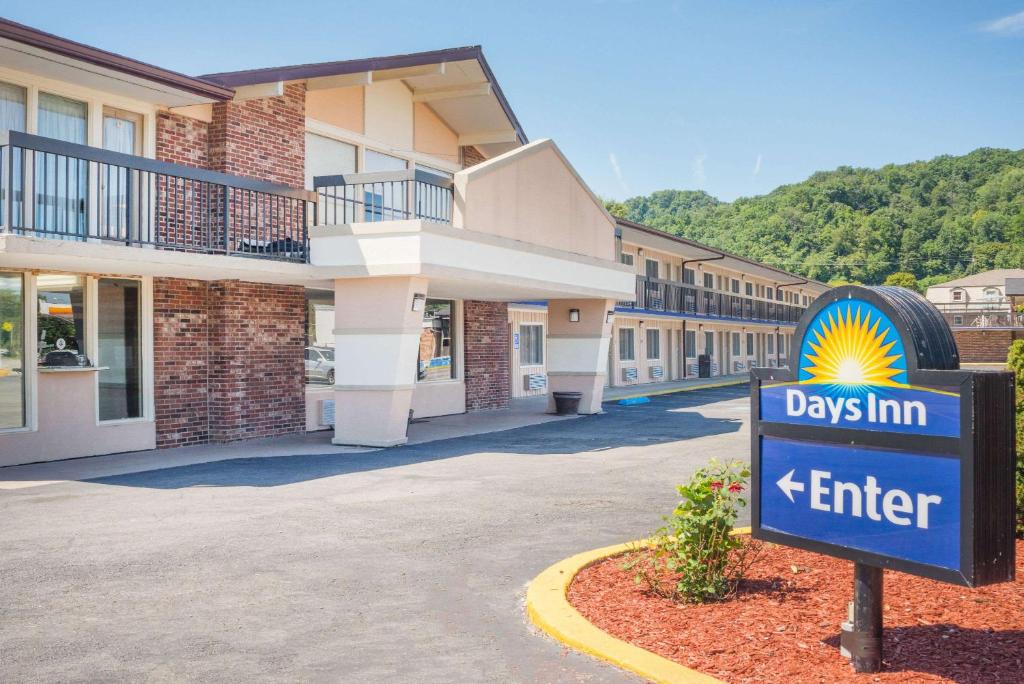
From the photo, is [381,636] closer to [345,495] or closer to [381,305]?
[345,495]

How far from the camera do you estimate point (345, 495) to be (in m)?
9.79

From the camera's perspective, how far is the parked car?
16422 millimetres

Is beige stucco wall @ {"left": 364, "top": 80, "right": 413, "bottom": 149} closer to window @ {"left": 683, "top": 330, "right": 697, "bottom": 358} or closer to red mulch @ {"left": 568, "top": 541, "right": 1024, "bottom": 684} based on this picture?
red mulch @ {"left": 568, "top": 541, "right": 1024, "bottom": 684}

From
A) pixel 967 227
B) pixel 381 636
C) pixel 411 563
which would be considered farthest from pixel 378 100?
pixel 967 227

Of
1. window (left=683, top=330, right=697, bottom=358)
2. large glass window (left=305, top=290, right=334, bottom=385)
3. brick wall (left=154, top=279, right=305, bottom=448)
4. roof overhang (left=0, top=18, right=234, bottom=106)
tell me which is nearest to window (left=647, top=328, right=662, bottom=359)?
window (left=683, top=330, right=697, bottom=358)

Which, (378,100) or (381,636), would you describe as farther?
(378,100)

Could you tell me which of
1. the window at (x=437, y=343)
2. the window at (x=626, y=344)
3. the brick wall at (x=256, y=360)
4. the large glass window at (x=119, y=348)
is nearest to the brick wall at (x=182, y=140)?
the brick wall at (x=256, y=360)

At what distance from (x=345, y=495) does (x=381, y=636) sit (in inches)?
191

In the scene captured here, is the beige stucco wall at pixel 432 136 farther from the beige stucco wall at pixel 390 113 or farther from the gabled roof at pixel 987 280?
the gabled roof at pixel 987 280

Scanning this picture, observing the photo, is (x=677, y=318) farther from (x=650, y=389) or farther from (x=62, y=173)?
(x=62, y=173)

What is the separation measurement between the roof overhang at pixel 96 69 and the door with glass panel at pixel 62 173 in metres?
0.42

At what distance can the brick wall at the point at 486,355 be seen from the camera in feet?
69.8

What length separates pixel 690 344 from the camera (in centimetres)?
4109

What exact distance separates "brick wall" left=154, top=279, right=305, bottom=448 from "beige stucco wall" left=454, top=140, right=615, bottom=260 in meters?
3.67
